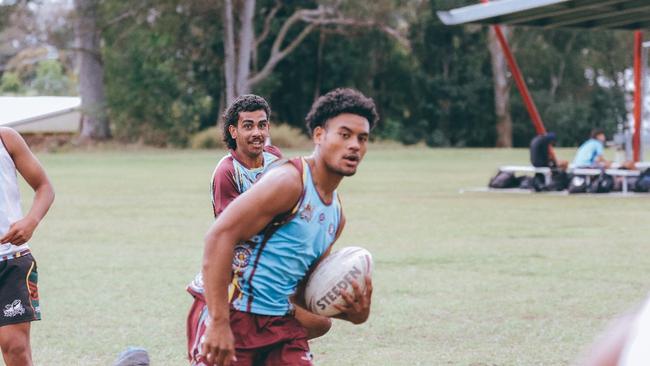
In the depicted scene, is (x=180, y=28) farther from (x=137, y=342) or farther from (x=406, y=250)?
(x=137, y=342)

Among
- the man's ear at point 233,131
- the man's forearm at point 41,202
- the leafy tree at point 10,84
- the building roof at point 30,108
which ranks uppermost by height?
the building roof at point 30,108

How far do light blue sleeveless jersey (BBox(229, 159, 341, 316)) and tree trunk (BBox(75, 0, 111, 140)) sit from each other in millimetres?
50450

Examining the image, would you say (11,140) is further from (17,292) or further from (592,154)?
(592,154)

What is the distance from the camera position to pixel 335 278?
4250 mm

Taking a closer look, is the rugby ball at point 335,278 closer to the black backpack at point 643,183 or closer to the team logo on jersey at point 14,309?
the team logo on jersey at point 14,309

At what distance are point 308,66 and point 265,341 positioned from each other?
55.5 meters

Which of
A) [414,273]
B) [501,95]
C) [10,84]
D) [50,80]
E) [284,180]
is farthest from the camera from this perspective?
[50,80]

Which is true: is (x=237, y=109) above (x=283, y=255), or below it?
above

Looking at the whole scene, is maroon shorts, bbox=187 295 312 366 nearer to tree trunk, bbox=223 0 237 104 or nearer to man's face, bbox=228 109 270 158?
man's face, bbox=228 109 270 158

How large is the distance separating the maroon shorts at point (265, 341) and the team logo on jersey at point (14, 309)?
1345mm

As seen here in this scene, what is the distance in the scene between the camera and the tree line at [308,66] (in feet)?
176

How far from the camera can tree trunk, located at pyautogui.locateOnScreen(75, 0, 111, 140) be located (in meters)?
53.6

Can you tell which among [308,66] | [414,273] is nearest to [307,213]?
[414,273]

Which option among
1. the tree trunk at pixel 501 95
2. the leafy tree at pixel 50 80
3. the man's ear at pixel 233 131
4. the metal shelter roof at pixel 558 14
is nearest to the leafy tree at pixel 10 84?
the leafy tree at pixel 50 80
